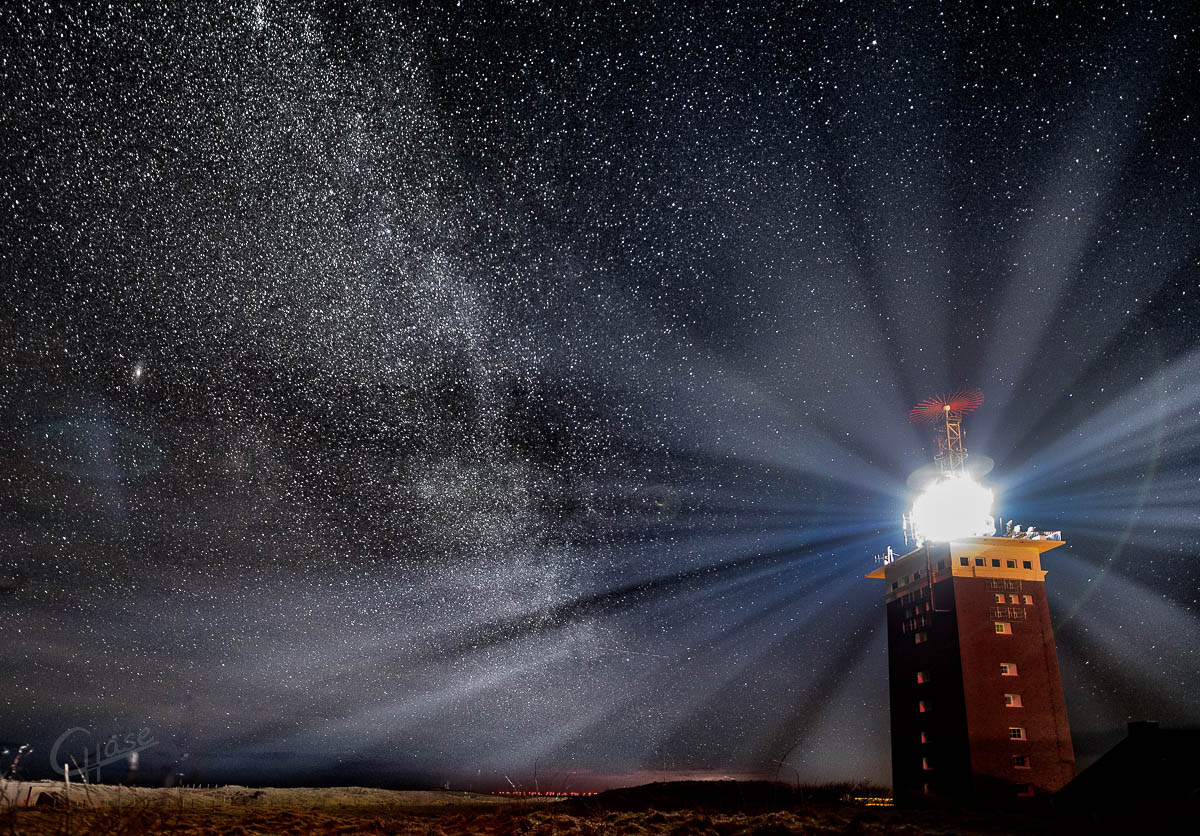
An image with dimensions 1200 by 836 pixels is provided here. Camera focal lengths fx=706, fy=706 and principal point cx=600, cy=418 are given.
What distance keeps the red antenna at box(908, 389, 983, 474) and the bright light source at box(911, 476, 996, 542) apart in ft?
4.04

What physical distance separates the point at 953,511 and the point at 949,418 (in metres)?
6.14

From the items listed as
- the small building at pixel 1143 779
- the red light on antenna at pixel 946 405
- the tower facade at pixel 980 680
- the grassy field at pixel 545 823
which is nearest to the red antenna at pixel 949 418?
the red light on antenna at pixel 946 405

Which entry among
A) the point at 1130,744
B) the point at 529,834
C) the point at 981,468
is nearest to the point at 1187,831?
the point at 1130,744

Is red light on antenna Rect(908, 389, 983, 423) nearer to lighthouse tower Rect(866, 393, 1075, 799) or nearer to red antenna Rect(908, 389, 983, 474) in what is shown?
red antenna Rect(908, 389, 983, 474)

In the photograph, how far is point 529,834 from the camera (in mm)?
11641

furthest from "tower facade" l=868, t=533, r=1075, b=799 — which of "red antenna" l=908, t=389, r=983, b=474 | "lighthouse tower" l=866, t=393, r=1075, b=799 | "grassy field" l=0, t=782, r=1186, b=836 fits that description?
"grassy field" l=0, t=782, r=1186, b=836

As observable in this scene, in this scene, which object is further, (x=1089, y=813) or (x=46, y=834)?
(x=1089, y=813)

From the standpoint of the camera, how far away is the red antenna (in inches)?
1361

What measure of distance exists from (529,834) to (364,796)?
18390 mm

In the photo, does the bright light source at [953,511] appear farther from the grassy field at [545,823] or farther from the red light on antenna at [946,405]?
the grassy field at [545,823]

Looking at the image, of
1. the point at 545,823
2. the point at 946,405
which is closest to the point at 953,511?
the point at 946,405

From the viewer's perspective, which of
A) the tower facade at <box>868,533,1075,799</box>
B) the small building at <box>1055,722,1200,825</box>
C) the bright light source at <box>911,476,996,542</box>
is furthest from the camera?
the bright light source at <box>911,476,996,542</box>

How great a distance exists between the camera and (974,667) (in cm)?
2720

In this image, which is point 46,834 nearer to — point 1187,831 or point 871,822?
point 871,822
